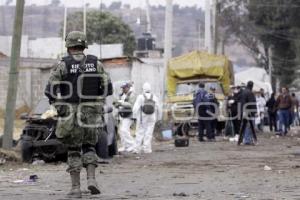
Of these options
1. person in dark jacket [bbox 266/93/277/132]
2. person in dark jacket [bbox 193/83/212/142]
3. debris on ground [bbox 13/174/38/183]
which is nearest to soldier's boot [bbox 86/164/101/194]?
debris on ground [bbox 13/174/38/183]

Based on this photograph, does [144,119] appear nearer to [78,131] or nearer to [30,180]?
[30,180]

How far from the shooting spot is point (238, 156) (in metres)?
19.2

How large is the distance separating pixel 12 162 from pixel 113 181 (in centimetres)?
444

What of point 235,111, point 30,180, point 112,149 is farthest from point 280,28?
point 30,180

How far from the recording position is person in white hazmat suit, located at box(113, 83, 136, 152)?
20.7 m

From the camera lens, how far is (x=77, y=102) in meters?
11.0

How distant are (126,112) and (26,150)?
4041 mm

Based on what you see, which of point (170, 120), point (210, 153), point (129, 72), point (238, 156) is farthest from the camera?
point (129, 72)

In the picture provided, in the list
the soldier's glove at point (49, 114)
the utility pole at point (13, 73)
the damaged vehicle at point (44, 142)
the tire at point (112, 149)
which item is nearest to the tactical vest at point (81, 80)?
the damaged vehicle at point (44, 142)

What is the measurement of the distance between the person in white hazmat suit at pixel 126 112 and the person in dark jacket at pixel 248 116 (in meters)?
4.54

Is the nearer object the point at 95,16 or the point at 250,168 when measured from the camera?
the point at 250,168

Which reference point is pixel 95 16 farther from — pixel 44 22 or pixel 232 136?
pixel 232 136

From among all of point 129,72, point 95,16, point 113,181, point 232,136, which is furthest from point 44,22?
point 113,181

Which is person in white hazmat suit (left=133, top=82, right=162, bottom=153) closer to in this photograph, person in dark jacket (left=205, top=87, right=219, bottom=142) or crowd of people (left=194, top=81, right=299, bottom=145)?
crowd of people (left=194, top=81, right=299, bottom=145)
